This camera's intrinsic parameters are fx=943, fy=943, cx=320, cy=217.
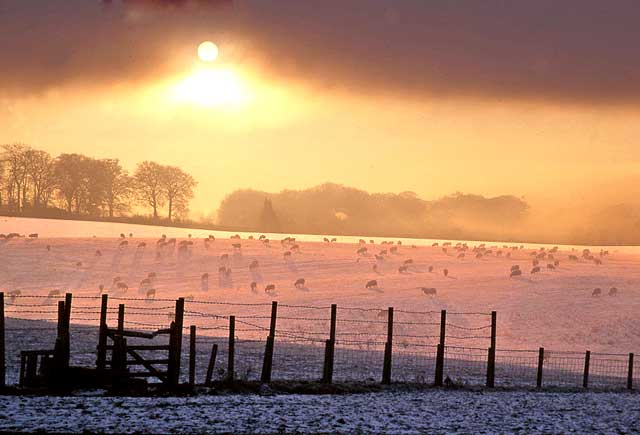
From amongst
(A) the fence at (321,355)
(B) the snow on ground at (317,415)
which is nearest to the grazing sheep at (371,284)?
(A) the fence at (321,355)

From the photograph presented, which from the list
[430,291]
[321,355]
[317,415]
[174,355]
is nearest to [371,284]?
[430,291]

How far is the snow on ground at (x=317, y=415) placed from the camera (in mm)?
19312

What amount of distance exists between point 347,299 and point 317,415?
Result: 51.4 meters

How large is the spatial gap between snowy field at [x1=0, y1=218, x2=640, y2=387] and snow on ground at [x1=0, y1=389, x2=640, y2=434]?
162 inches

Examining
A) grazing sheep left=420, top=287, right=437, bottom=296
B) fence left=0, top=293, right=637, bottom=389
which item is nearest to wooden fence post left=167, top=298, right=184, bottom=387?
fence left=0, top=293, right=637, bottom=389

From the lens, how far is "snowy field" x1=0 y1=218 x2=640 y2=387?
4203cm

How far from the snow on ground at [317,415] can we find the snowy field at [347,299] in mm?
4102

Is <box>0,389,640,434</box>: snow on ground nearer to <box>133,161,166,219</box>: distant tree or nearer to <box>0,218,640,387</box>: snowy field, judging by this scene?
<box>0,218,640,387</box>: snowy field

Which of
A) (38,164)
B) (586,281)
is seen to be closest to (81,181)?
(38,164)

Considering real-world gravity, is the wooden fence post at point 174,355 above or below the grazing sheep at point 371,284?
above

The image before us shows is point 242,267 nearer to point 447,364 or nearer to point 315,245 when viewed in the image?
point 315,245

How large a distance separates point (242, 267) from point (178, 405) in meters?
76.1

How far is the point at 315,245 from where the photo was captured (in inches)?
4737

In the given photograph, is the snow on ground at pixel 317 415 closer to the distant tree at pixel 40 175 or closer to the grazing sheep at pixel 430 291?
the grazing sheep at pixel 430 291
